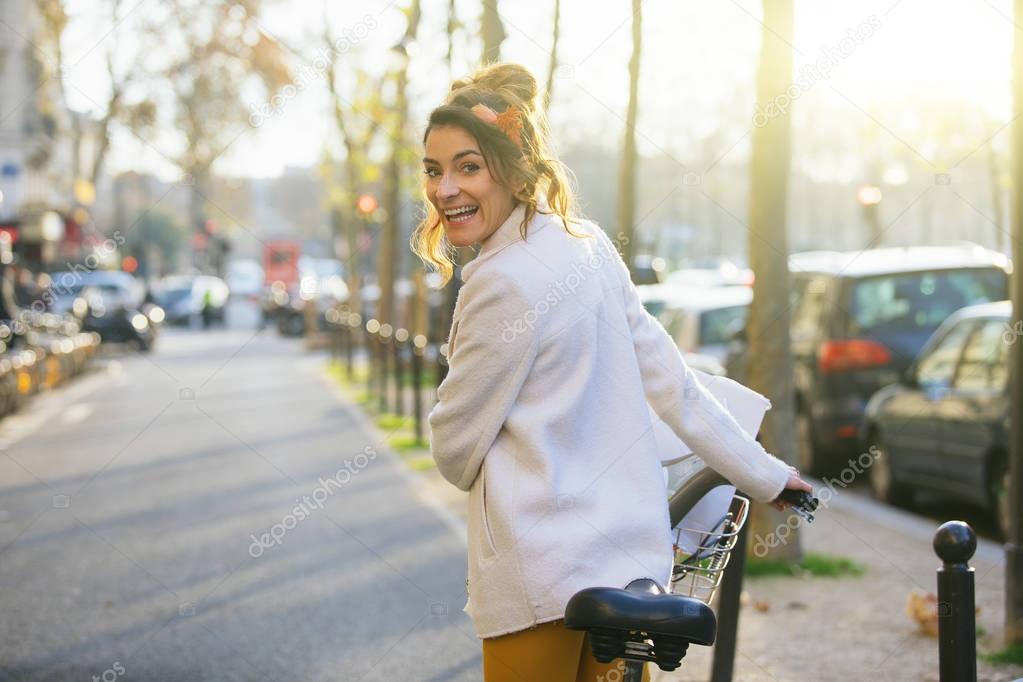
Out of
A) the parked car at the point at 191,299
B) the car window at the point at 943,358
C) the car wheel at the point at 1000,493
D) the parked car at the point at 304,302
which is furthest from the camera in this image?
the parked car at the point at 191,299

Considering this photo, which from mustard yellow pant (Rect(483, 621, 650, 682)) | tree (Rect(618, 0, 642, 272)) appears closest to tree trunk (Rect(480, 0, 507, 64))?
tree (Rect(618, 0, 642, 272))

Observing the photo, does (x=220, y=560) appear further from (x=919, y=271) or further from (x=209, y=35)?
(x=209, y=35)

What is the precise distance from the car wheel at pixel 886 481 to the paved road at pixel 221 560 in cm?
322

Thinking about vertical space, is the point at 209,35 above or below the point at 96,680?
above

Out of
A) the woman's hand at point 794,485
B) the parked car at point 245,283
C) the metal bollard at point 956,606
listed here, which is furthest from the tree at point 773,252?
the parked car at point 245,283

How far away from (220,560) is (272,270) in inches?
2569

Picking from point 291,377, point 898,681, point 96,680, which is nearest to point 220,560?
point 96,680

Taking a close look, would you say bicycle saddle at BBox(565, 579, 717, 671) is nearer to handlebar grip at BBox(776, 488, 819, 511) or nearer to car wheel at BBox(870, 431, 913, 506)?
handlebar grip at BBox(776, 488, 819, 511)

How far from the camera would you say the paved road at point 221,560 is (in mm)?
6488

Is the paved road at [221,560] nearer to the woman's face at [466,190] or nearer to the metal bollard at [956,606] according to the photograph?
the metal bollard at [956,606]

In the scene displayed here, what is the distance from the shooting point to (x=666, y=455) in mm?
3201

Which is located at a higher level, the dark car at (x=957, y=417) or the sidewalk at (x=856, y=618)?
the dark car at (x=957, y=417)

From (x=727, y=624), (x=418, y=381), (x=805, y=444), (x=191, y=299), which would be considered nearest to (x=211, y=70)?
(x=191, y=299)

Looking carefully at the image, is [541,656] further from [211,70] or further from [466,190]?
[211,70]
